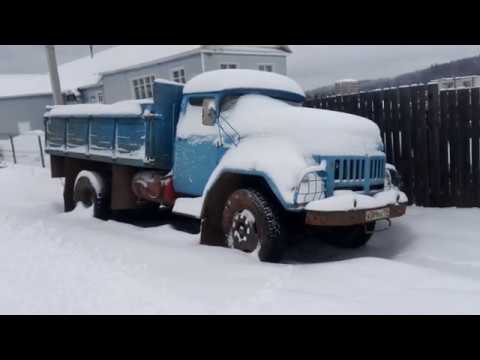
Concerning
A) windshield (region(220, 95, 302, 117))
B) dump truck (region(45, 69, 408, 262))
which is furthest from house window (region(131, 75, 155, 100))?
windshield (region(220, 95, 302, 117))

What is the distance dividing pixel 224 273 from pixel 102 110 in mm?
4511

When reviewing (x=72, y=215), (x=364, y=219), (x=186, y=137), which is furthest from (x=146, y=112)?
(x=364, y=219)

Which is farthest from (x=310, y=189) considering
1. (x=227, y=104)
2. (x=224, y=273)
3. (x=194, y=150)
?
(x=194, y=150)

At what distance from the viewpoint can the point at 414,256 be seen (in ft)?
16.5

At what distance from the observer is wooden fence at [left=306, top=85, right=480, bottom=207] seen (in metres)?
6.34

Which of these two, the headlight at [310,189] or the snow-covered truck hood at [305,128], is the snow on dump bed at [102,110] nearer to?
the snow-covered truck hood at [305,128]

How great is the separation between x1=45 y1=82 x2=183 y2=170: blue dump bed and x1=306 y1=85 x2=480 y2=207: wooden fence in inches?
143

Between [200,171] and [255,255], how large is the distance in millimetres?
1600

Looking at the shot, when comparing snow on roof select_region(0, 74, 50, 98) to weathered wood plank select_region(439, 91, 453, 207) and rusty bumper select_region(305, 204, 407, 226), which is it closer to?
weathered wood plank select_region(439, 91, 453, 207)

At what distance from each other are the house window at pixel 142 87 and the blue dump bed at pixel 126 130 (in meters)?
15.9

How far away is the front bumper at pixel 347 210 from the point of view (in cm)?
425

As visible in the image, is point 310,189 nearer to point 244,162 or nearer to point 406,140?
point 244,162

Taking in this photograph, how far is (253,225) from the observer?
469 centimetres

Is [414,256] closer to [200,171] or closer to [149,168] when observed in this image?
[200,171]
